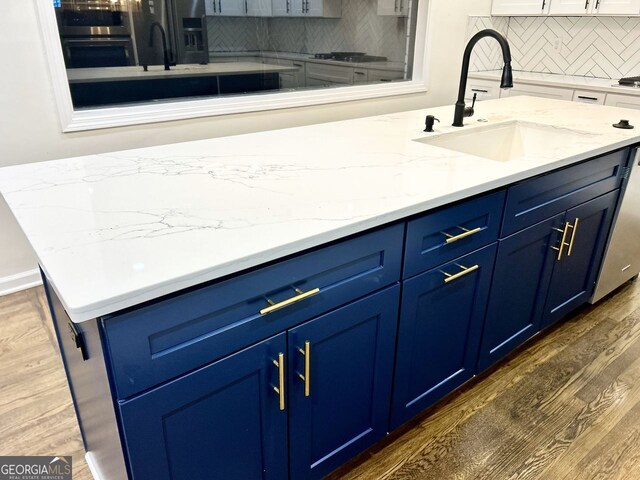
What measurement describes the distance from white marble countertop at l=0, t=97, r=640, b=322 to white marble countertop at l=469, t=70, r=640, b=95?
2173mm

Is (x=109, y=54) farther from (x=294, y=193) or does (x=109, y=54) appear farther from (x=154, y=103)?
(x=294, y=193)

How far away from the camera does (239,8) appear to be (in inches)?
169

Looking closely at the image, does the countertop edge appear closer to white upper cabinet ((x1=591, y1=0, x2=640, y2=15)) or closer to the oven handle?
the oven handle

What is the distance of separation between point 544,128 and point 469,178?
3.12 feet

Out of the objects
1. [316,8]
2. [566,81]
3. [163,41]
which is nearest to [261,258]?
[163,41]

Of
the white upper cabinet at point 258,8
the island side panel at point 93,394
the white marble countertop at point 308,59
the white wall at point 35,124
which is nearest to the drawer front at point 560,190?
the island side panel at point 93,394

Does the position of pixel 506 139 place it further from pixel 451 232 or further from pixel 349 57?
pixel 349 57

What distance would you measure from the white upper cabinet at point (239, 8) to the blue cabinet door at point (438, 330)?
11.4 feet

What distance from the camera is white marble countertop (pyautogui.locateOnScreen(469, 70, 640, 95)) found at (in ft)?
12.3

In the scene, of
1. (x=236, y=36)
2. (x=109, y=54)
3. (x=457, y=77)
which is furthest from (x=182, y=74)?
(x=457, y=77)

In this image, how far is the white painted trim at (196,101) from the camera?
2.19m

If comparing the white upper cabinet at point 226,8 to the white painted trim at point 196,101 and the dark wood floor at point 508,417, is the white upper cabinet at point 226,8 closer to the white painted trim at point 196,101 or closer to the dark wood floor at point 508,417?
the white painted trim at point 196,101

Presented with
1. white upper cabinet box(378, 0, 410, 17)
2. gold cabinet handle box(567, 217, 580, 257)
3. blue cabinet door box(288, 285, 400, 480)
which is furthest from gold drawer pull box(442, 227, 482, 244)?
white upper cabinet box(378, 0, 410, 17)

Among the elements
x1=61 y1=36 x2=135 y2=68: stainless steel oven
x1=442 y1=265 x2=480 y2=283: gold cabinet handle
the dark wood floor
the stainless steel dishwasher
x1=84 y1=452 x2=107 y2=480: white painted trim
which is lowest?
the dark wood floor
